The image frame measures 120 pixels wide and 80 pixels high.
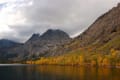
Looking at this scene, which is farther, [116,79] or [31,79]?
[31,79]

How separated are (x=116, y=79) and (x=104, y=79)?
6.49 metres

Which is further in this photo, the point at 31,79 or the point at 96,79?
the point at 31,79

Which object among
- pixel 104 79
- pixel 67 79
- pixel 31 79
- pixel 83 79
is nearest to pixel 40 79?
pixel 31 79

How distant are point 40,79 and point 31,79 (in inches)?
248

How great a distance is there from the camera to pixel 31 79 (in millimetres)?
138750

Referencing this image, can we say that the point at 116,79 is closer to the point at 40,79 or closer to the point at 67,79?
the point at 67,79

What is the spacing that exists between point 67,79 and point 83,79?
8.76 meters

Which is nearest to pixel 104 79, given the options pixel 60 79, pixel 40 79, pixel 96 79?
pixel 96 79

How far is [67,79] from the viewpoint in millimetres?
128375

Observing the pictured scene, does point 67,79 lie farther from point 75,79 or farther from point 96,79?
point 96,79

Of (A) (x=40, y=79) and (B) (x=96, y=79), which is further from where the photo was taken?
(A) (x=40, y=79)

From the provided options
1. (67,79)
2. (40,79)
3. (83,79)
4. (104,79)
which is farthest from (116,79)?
(40,79)

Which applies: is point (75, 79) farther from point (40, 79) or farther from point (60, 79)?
point (40, 79)

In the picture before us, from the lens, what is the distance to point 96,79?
126 metres
